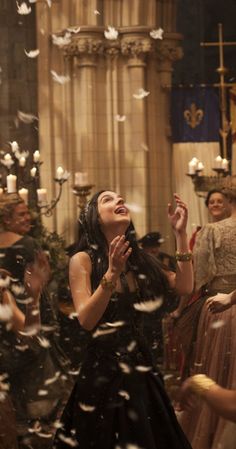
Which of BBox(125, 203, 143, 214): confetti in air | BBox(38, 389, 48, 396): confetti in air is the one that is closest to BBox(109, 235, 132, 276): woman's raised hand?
BBox(38, 389, 48, 396): confetti in air

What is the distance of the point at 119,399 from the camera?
14.3 feet

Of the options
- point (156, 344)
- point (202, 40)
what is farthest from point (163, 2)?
point (156, 344)

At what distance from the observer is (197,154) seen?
10891mm

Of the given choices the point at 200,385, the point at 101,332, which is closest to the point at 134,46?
the point at 101,332

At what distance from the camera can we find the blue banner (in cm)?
1104

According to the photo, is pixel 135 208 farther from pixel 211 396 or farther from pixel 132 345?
pixel 211 396

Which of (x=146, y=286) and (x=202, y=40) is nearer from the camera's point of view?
(x=146, y=286)

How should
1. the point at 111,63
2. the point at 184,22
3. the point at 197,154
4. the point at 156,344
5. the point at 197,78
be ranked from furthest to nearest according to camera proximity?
1. the point at 184,22
2. the point at 197,78
3. the point at 197,154
4. the point at 111,63
5. the point at 156,344

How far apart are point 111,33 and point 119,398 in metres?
5.85

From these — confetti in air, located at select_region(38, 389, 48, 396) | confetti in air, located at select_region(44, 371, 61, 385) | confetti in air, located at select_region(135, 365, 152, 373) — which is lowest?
confetti in air, located at select_region(38, 389, 48, 396)

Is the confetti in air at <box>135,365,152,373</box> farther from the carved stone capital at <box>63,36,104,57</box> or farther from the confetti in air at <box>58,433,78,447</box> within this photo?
the carved stone capital at <box>63,36,104,57</box>

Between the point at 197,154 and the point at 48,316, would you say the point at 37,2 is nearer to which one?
the point at 197,154

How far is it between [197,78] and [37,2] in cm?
231

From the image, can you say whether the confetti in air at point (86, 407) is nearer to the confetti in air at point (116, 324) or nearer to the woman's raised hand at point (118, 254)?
the confetti in air at point (116, 324)
